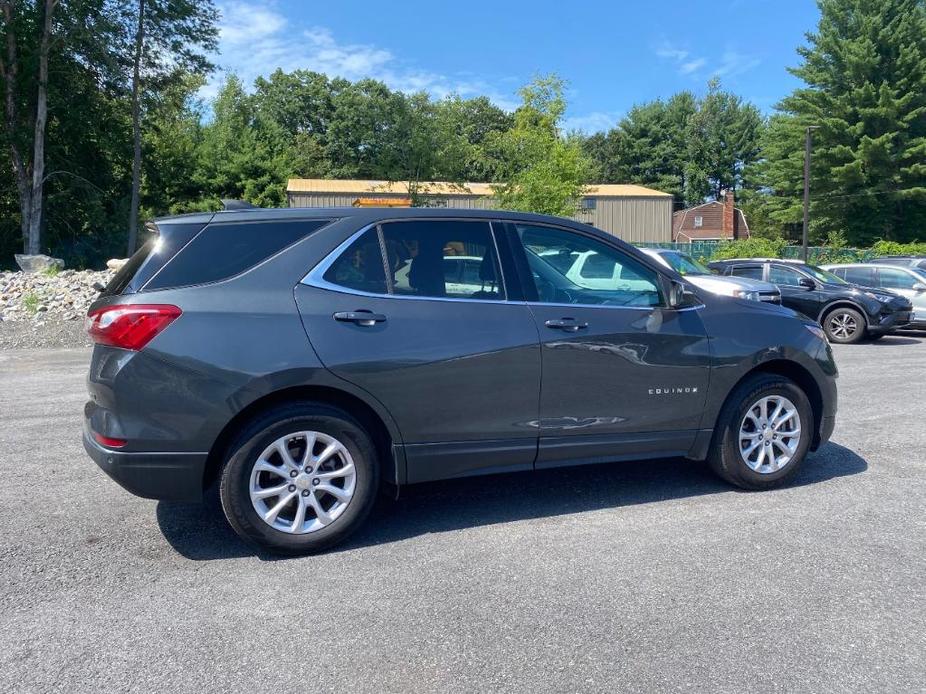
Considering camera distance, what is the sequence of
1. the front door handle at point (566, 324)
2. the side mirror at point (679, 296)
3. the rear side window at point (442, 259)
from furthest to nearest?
1. the side mirror at point (679, 296)
2. the front door handle at point (566, 324)
3. the rear side window at point (442, 259)

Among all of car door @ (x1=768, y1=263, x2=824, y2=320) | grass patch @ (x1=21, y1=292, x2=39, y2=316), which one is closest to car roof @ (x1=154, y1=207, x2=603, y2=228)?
car door @ (x1=768, y1=263, x2=824, y2=320)

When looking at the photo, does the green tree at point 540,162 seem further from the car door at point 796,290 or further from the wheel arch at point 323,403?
the wheel arch at point 323,403

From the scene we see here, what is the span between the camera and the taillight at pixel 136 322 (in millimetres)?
3707

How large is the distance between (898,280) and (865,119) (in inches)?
1275

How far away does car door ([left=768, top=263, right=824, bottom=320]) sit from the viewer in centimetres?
1467

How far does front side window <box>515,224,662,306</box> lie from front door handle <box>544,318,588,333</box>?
17cm

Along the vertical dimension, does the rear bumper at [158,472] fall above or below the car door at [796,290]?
below

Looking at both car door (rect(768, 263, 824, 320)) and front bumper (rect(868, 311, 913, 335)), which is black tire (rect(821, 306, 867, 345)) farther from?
car door (rect(768, 263, 824, 320))

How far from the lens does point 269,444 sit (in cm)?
384

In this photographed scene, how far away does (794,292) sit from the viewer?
49.1ft

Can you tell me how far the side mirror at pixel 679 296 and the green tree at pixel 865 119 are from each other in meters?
43.5

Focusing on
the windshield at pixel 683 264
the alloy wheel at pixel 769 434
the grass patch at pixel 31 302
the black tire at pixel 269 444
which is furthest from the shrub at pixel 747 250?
the black tire at pixel 269 444

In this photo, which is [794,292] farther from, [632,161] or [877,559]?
[632,161]

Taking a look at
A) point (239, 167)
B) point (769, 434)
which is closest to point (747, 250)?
point (239, 167)
